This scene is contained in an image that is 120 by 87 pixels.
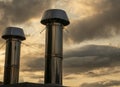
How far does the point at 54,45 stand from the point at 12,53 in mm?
4680

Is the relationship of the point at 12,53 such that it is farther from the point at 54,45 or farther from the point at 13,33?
the point at 54,45

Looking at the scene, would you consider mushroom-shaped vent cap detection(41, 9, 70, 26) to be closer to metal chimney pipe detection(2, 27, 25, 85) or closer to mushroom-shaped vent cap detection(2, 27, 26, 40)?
mushroom-shaped vent cap detection(2, 27, 26, 40)

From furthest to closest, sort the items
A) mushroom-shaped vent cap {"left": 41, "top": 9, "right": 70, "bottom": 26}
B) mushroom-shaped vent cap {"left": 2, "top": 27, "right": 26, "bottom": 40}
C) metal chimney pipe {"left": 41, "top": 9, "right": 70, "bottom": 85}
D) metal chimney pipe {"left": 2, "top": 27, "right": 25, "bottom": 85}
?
mushroom-shaped vent cap {"left": 2, "top": 27, "right": 26, "bottom": 40}
metal chimney pipe {"left": 2, "top": 27, "right": 25, "bottom": 85}
mushroom-shaped vent cap {"left": 41, "top": 9, "right": 70, "bottom": 26}
metal chimney pipe {"left": 41, "top": 9, "right": 70, "bottom": 85}

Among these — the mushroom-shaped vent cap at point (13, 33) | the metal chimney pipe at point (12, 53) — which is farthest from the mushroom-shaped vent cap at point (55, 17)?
the metal chimney pipe at point (12, 53)

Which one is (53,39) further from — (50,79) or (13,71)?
(13,71)

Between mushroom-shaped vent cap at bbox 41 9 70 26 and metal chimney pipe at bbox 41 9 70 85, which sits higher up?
mushroom-shaped vent cap at bbox 41 9 70 26

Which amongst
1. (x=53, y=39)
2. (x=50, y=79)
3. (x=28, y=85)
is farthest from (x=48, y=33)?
(x=28, y=85)

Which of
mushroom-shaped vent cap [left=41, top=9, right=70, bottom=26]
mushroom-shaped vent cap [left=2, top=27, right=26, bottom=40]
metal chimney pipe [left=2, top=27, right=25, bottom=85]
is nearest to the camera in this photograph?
mushroom-shaped vent cap [left=41, top=9, right=70, bottom=26]

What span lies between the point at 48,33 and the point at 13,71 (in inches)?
177

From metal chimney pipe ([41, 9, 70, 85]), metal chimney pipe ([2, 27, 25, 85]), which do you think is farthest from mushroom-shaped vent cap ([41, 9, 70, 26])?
metal chimney pipe ([2, 27, 25, 85])

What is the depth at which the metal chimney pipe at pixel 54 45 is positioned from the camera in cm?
2059

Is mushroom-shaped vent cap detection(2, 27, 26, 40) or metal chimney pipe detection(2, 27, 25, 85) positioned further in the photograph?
mushroom-shaped vent cap detection(2, 27, 26, 40)

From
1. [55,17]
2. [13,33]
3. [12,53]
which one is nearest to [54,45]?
[55,17]

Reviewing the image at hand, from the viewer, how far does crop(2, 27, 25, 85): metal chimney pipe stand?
2390 centimetres
